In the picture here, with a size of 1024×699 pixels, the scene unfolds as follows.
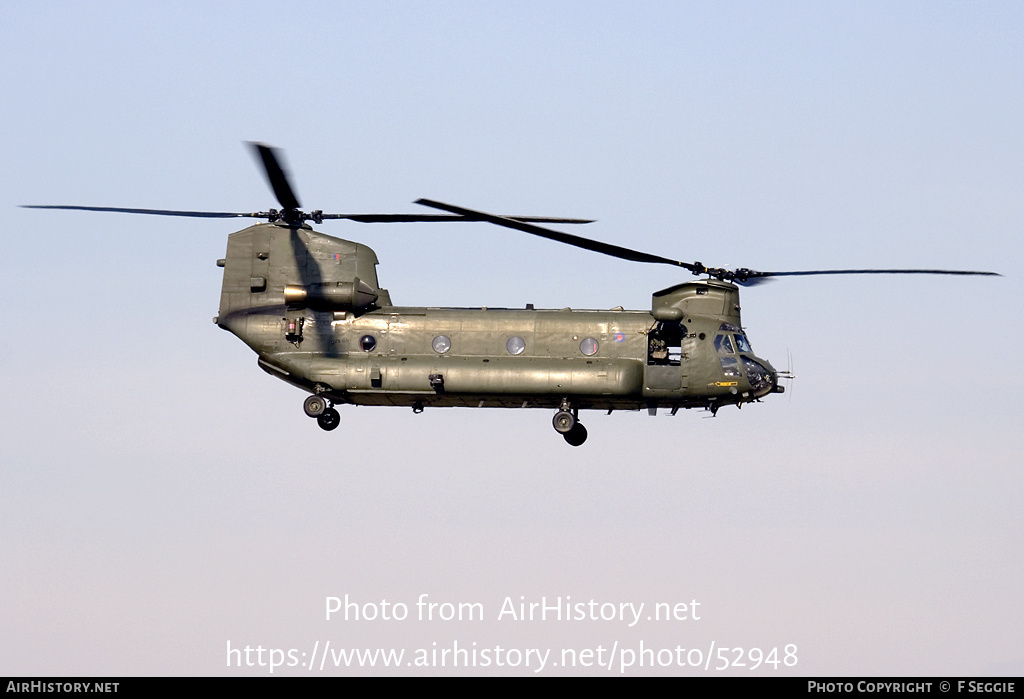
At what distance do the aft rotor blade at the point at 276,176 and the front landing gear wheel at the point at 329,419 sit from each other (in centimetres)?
667

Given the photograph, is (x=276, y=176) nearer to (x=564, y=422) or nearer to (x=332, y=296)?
(x=332, y=296)

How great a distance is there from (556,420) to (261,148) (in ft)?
42.2

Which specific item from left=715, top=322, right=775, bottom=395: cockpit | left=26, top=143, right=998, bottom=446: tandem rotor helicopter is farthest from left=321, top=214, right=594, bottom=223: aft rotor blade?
left=715, top=322, right=775, bottom=395: cockpit

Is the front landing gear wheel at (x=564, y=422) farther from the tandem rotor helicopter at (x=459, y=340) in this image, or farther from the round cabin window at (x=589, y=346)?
the round cabin window at (x=589, y=346)

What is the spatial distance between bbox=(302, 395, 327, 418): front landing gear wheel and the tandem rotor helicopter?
0.05 meters

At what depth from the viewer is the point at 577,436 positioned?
59219mm

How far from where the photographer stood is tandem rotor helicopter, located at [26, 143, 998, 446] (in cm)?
5803

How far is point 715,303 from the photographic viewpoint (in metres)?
59.2

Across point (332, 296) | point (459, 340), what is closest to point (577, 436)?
point (459, 340)

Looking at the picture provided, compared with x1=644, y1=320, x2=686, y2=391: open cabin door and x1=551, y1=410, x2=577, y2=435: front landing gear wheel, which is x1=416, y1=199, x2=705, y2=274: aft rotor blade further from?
x1=551, y1=410, x2=577, y2=435: front landing gear wheel

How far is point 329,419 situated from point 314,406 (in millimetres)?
707

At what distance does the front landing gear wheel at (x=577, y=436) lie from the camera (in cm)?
5912
